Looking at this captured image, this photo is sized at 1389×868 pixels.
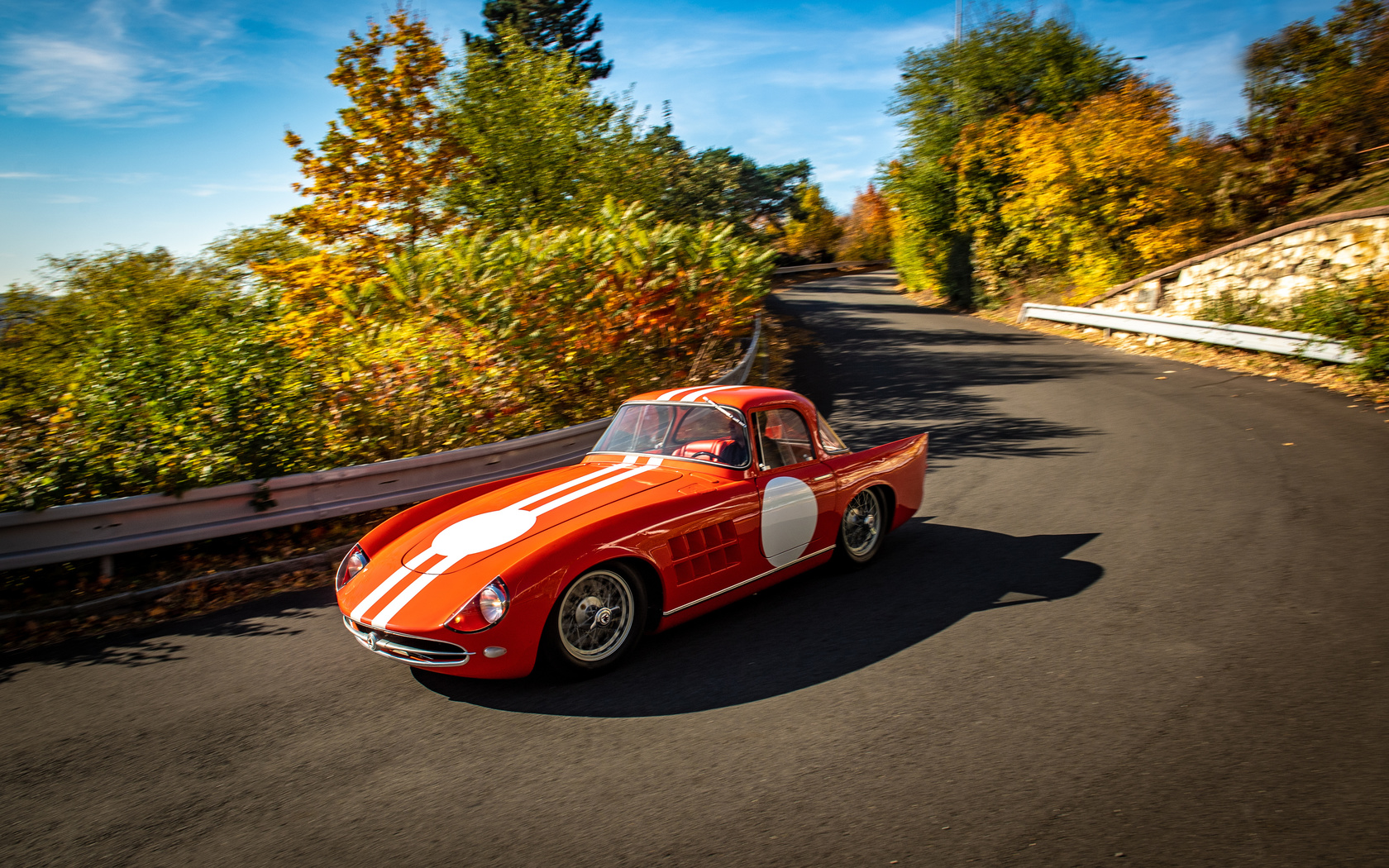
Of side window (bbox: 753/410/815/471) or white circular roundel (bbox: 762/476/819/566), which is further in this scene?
side window (bbox: 753/410/815/471)

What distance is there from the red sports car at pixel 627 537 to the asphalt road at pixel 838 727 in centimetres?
27

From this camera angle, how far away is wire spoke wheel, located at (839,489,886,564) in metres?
5.71

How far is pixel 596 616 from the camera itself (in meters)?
4.29

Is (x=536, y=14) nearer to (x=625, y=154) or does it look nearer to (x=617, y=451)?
(x=625, y=154)

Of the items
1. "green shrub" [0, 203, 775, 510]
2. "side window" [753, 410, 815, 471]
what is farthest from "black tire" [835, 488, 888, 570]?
"green shrub" [0, 203, 775, 510]

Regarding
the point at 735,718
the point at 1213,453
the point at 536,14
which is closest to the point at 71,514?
the point at 735,718

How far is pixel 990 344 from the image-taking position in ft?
61.5

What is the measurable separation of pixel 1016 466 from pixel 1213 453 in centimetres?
201

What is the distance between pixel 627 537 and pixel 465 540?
3.03 ft

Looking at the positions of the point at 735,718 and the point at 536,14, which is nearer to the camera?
the point at 735,718

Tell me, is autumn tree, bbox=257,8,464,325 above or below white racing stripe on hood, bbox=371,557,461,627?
above

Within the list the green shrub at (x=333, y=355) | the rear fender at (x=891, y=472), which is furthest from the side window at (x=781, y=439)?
the green shrub at (x=333, y=355)

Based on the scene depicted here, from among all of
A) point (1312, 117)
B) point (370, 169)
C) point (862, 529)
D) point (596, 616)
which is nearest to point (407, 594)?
point (596, 616)

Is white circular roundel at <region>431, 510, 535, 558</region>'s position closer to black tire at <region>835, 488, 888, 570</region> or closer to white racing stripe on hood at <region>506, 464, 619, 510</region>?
white racing stripe on hood at <region>506, 464, 619, 510</region>
